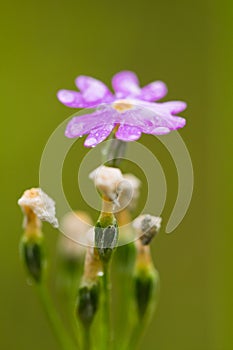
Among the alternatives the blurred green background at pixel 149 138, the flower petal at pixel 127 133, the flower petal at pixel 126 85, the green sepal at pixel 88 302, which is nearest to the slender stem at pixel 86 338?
the green sepal at pixel 88 302

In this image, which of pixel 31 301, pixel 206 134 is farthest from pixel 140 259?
pixel 206 134

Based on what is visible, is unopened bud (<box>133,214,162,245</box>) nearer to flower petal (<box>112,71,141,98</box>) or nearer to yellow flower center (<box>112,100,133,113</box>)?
yellow flower center (<box>112,100,133,113</box>)

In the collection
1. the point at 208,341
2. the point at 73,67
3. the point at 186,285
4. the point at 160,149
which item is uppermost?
the point at 73,67

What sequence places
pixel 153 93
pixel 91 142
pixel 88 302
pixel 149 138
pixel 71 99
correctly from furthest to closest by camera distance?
pixel 149 138, pixel 153 93, pixel 71 99, pixel 88 302, pixel 91 142

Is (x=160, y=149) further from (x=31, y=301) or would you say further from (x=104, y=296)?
(x=104, y=296)

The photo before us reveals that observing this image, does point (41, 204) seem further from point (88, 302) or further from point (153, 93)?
point (153, 93)

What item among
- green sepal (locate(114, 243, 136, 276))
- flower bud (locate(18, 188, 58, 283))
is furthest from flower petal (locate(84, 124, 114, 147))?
green sepal (locate(114, 243, 136, 276))

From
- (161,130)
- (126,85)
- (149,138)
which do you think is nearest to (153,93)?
(126,85)
